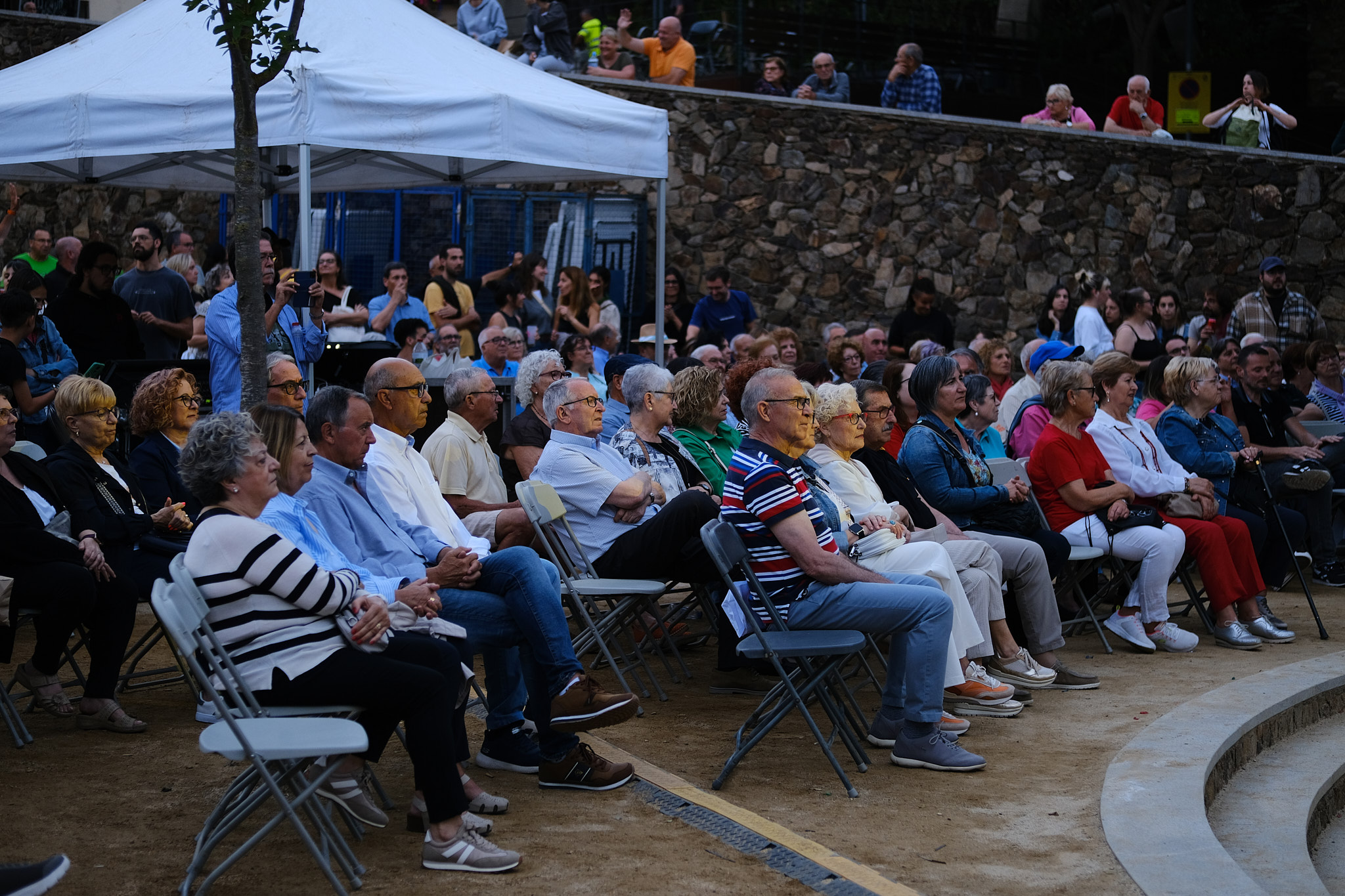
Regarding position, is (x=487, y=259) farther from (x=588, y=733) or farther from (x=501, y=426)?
(x=588, y=733)

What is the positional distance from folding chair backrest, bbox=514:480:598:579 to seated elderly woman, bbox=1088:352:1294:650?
9.74 ft

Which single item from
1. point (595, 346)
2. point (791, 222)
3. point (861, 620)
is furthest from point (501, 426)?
point (791, 222)

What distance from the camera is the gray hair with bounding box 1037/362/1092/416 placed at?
23.0 feet

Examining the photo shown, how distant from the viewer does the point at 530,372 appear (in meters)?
7.23

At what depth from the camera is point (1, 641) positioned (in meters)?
5.25

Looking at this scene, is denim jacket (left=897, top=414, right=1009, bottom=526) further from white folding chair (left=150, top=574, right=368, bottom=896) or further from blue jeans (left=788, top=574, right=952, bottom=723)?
white folding chair (left=150, top=574, right=368, bottom=896)

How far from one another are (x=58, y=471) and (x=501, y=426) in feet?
13.1

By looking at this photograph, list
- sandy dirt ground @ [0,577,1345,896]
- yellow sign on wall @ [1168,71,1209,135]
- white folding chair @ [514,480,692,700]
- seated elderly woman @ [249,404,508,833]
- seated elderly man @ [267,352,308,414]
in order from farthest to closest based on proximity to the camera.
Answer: yellow sign on wall @ [1168,71,1209,135] < seated elderly man @ [267,352,308,414] < white folding chair @ [514,480,692,700] < seated elderly woman @ [249,404,508,833] < sandy dirt ground @ [0,577,1345,896]

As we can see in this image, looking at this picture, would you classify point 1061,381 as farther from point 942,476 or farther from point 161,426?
point 161,426

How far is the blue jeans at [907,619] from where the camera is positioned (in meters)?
4.95

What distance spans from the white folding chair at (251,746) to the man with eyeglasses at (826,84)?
1337 centimetres

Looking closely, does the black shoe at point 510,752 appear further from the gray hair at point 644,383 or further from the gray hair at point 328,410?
the gray hair at point 644,383

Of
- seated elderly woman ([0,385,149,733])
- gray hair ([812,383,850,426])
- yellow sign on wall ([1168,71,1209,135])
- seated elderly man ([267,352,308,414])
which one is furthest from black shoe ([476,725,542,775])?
yellow sign on wall ([1168,71,1209,135])

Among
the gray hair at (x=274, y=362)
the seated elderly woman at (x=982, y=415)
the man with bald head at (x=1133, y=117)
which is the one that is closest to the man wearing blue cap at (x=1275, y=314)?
the man with bald head at (x=1133, y=117)
